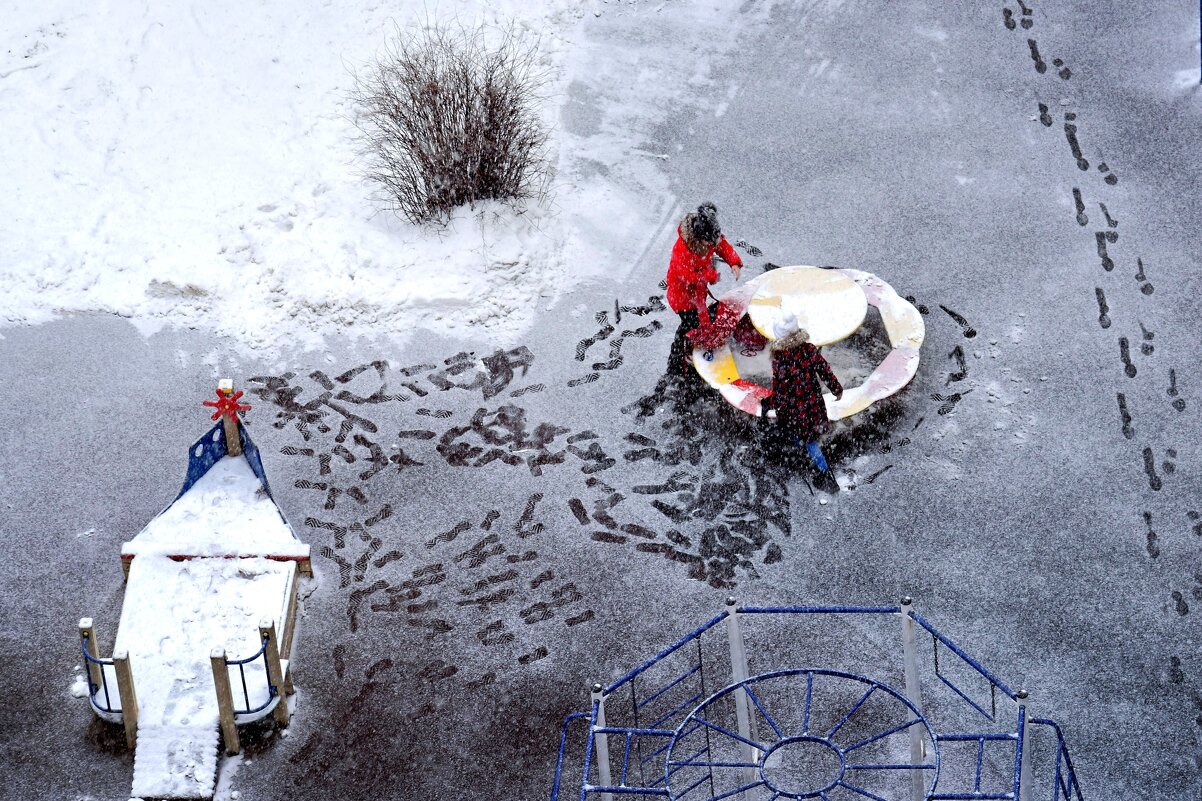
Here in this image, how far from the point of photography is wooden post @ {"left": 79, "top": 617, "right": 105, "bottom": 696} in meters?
9.38

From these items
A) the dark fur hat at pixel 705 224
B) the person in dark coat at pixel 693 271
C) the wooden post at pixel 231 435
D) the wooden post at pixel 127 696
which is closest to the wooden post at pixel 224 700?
the wooden post at pixel 127 696

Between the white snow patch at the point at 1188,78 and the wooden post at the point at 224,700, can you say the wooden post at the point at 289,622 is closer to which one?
the wooden post at the point at 224,700

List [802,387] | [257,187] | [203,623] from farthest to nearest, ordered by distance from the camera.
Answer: [257,187], [802,387], [203,623]

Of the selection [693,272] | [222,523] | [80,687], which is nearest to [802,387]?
[693,272]

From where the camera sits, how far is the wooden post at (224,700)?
9.21 metres

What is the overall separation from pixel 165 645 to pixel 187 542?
84cm

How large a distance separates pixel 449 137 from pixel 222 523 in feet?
14.2

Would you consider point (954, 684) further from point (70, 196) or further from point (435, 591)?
point (70, 196)

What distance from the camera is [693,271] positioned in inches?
459

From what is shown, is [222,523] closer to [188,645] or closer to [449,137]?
[188,645]

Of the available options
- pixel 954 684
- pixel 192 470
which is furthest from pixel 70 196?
pixel 954 684

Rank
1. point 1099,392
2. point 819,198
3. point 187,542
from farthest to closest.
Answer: point 819,198 → point 1099,392 → point 187,542

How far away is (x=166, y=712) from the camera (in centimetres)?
966

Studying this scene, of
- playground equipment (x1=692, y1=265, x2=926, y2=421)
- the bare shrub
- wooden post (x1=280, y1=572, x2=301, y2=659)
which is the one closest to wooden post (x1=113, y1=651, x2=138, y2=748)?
wooden post (x1=280, y1=572, x2=301, y2=659)
